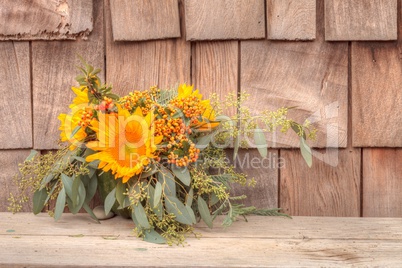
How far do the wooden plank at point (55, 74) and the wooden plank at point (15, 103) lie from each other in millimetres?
24

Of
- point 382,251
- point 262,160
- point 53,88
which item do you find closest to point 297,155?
point 262,160

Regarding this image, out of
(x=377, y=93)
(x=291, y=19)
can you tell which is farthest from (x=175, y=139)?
(x=377, y=93)

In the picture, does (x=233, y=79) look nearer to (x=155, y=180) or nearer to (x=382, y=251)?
(x=155, y=180)

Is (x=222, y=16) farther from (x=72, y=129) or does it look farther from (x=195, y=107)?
(x=72, y=129)

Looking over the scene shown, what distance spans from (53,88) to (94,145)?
0.33m

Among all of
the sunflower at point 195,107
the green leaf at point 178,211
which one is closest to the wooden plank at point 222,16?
the sunflower at point 195,107

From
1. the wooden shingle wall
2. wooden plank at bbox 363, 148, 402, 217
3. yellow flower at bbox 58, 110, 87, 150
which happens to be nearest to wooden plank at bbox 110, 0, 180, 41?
the wooden shingle wall

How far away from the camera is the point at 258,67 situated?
1.59m

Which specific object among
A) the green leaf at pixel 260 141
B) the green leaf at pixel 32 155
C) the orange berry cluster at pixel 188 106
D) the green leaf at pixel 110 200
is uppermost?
the orange berry cluster at pixel 188 106

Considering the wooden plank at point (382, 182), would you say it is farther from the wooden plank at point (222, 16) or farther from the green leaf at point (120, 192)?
the green leaf at point (120, 192)

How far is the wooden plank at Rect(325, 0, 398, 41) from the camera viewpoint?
1548 mm

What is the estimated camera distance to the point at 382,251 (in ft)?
4.22

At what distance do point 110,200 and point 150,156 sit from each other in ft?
0.55

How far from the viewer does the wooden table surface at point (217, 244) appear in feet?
3.94
